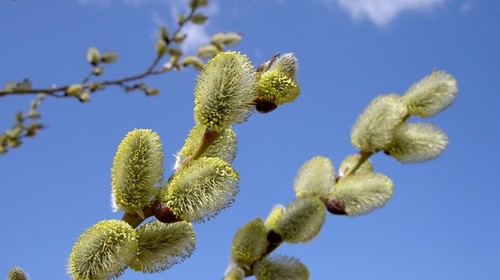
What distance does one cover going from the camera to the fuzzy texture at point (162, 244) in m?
1.77

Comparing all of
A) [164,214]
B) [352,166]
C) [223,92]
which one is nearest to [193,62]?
[223,92]

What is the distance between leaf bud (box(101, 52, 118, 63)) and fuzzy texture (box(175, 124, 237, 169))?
60cm

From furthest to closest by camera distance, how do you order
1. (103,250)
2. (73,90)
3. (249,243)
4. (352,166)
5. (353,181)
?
(352,166)
(353,181)
(249,243)
(103,250)
(73,90)

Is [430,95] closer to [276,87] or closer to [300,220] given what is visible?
[300,220]

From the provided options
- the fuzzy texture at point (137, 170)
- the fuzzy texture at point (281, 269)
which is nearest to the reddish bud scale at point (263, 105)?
the fuzzy texture at point (137, 170)

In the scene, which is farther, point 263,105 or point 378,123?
Answer: point 378,123

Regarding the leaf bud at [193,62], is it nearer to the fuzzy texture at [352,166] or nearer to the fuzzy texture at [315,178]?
the fuzzy texture at [315,178]

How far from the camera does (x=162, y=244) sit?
1.78 metres

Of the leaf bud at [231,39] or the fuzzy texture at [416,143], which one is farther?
the fuzzy texture at [416,143]

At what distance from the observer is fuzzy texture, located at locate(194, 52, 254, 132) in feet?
5.60

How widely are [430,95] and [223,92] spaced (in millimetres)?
1637

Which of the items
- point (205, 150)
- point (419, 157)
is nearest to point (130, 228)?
point (205, 150)

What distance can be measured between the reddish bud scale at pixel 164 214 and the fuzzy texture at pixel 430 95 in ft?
5.46

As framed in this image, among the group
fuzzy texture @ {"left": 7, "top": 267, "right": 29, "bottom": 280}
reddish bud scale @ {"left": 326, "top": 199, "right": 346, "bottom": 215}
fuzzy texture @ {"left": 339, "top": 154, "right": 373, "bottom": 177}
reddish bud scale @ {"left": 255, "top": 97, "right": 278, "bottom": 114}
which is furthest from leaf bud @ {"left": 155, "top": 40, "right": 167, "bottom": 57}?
fuzzy texture @ {"left": 339, "top": 154, "right": 373, "bottom": 177}
